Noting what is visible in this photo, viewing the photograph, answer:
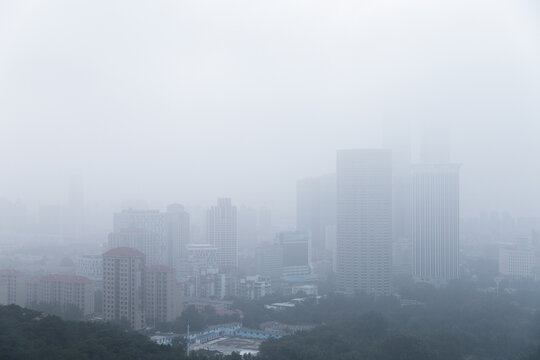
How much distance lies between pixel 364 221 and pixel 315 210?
5.77 metres

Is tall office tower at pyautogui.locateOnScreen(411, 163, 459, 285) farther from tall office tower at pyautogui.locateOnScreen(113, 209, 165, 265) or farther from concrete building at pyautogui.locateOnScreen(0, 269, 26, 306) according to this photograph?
concrete building at pyautogui.locateOnScreen(0, 269, 26, 306)

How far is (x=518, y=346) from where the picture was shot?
6.23 meters

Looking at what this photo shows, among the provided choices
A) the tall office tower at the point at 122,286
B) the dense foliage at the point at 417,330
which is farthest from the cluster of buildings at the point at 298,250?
the dense foliage at the point at 417,330

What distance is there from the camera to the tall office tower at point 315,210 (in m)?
16.6

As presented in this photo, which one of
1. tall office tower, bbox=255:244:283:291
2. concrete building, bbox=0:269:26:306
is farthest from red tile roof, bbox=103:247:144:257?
tall office tower, bbox=255:244:283:291

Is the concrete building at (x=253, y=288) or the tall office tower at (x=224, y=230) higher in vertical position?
the tall office tower at (x=224, y=230)

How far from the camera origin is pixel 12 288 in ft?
29.1

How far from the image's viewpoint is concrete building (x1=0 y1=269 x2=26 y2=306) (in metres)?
8.73

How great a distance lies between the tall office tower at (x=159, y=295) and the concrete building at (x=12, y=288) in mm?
2028

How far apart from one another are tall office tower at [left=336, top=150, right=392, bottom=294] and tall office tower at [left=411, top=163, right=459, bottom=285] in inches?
105

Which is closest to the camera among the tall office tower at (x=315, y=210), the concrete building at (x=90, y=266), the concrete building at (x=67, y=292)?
the concrete building at (x=67, y=292)

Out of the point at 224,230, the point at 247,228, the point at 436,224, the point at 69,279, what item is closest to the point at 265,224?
the point at 247,228

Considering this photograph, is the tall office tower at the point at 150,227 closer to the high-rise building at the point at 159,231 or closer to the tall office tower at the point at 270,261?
the high-rise building at the point at 159,231

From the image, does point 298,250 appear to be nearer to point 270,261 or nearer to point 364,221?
point 270,261
